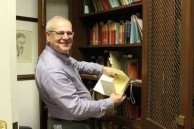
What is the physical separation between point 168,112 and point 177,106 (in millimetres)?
145

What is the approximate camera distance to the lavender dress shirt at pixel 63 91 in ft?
5.76

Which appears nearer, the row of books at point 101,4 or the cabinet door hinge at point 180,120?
the cabinet door hinge at point 180,120

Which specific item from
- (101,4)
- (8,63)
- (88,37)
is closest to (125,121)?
(88,37)

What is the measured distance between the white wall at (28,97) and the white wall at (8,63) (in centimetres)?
170

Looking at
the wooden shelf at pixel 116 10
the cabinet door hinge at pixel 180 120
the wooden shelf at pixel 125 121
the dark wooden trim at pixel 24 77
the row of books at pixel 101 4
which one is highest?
the row of books at pixel 101 4

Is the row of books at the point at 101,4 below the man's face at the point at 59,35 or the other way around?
the other way around

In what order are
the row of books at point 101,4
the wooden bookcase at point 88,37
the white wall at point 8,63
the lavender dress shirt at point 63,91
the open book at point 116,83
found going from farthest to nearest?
the wooden bookcase at point 88,37 → the row of books at point 101,4 → the open book at point 116,83 → the lavender dress shirt at point 63,91 → the white wall at point 8,63

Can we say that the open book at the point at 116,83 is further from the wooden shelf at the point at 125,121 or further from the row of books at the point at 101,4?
the row of books at the point at 101,4

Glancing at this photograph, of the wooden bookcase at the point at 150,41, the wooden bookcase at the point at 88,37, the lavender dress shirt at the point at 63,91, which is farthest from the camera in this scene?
the wooden bookcase at the point at 88,37

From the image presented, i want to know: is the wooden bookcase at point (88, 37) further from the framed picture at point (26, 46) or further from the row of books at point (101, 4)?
the framed picture at point (26, 46)

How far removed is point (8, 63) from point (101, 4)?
190 centimetres

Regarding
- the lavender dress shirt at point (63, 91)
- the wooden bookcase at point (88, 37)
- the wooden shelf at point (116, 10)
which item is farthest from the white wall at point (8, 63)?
the wooden bookcase at point (88, 37)

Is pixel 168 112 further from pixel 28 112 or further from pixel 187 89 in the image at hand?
pixel 28 112

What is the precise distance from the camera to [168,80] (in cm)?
157
